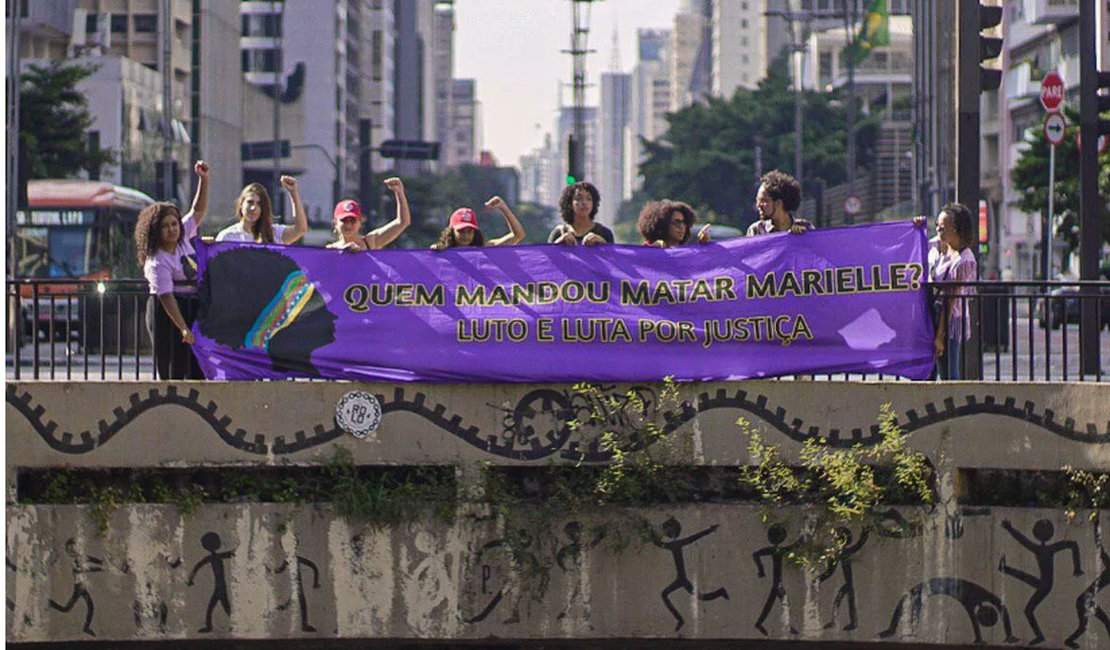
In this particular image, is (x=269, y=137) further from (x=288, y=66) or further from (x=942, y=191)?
(x=942, y=191)

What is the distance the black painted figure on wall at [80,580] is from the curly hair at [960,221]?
17.2ft

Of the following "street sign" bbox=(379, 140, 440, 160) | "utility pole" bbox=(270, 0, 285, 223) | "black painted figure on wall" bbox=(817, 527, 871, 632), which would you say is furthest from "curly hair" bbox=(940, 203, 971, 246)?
"street sign" bbox=(379, 140, 440, 160)

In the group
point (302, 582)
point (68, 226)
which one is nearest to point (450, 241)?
point (302, 582)

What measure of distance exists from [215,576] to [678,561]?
2552 millimetres

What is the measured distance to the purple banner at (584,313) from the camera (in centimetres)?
1063

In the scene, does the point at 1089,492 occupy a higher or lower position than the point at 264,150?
lower

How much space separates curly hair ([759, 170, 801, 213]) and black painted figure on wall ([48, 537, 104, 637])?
4.40m

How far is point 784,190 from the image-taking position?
11.3 metres

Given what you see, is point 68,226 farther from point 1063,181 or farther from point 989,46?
point 989,46

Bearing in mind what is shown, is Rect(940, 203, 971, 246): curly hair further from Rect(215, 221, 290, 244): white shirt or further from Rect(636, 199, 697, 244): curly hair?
Rect(215, 221, 290, 244): white shirt

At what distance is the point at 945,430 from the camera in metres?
10.4

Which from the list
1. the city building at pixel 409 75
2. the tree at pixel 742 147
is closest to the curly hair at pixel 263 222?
the tree at pixel 742 147

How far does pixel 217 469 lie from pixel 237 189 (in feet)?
262

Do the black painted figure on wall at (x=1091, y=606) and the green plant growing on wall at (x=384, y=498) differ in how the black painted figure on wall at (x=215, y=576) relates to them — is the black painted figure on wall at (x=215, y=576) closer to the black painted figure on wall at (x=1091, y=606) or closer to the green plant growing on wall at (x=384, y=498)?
the green plant growing on wall at (x=384, y=498)
